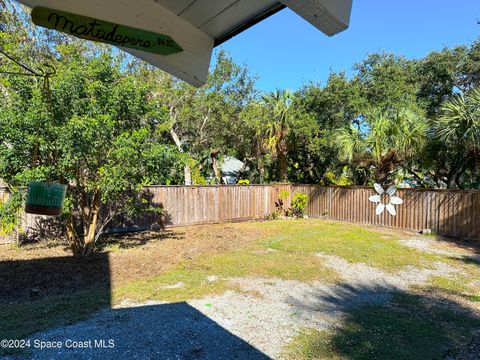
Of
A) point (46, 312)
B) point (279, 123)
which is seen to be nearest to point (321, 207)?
point (279, 123)

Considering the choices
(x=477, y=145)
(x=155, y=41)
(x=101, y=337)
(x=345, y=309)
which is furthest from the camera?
(x=477, y=145)

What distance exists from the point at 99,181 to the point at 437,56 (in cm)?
1633

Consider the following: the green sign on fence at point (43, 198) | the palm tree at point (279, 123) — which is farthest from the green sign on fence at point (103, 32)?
the palm tree at point (279, 123)

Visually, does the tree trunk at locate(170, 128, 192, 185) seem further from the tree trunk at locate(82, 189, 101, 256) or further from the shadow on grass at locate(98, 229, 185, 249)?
the tree trunk at locate(82, 189, 101, 256)

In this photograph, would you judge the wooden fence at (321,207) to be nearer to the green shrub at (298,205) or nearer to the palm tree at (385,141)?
the green shrub at (298,205)

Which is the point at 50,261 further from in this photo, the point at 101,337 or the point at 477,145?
the point at 477,145

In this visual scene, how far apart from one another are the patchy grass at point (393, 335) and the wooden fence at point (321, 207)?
6538mm

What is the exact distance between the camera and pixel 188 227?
440 inches

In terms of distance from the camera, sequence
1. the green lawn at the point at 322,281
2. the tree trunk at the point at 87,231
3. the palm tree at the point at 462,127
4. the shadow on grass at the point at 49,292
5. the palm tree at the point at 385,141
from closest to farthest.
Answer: the green lawn at the point at 322,281 → the shadow on grass at the point at 49,292 → the tree trunk at the point at 87,231 → the palm tree at the point at 462,127 → the palm tree at the point at 385,141

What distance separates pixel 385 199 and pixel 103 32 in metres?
11.7

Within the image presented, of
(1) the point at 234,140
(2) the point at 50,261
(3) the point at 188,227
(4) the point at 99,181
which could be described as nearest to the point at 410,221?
(3) the point at 188,227

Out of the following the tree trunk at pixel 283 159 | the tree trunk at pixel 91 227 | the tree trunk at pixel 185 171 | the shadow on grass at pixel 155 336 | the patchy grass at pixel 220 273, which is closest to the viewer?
the shadow on grass at pixel 155 336

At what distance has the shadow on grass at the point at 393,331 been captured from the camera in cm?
317

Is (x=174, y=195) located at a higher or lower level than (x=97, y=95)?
lower
